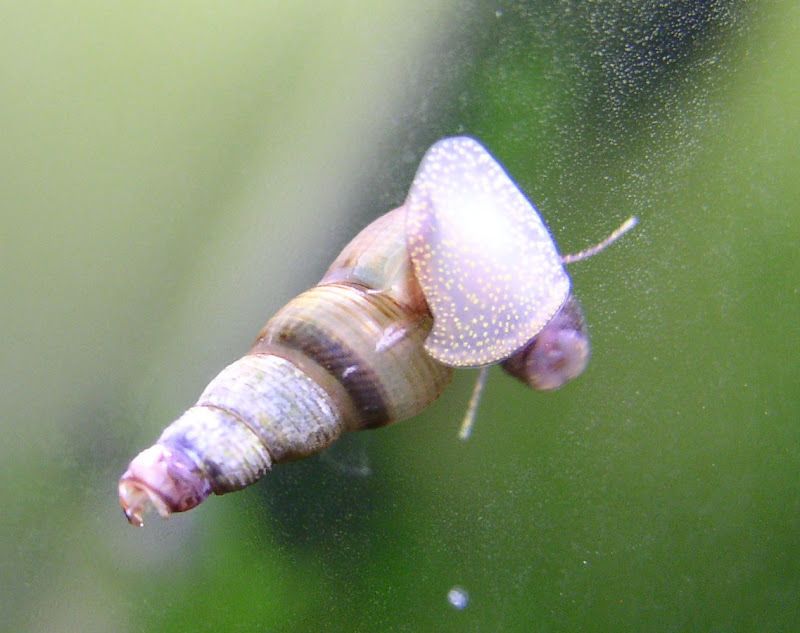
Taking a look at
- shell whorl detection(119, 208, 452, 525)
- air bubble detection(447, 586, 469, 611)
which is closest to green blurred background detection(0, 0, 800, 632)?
air bubble detection(447, 586, 469, 611)

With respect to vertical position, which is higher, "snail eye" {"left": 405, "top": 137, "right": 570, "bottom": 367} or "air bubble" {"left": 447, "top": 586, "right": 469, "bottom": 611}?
"snail eye" {"left": 405, "top": 137, "right": 570, "bottom": 367}

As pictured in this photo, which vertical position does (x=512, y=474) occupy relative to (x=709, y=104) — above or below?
below

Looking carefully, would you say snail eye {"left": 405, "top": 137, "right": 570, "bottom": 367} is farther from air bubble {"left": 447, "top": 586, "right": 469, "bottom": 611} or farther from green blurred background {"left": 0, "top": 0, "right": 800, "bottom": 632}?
air bubble {"left": 447, "top": 586, "right": 469, "bottom": 611}

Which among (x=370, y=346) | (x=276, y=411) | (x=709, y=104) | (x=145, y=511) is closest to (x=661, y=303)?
(x=709, y=104)

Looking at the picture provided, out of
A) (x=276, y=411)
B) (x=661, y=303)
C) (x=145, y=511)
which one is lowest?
(x=145, y=511)

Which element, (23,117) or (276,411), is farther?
(23,117)

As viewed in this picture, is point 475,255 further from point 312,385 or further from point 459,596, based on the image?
point 459,596

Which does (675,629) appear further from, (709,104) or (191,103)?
(191,103)
